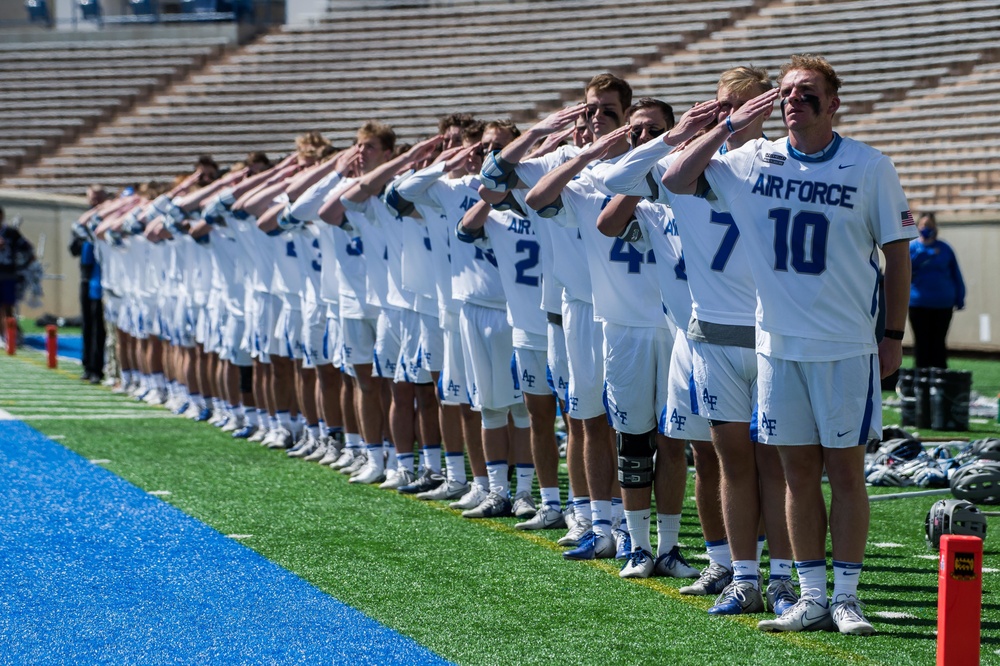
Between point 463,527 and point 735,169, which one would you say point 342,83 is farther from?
point 735,169

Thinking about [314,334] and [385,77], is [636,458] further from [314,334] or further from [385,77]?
[385,77]

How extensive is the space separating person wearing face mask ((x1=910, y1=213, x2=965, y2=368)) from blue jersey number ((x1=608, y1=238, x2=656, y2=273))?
8.32 m

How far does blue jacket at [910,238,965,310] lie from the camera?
1375cm

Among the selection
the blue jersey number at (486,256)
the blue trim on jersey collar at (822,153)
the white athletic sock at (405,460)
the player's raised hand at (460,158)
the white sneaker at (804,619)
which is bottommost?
the white sneaker at (804,619)

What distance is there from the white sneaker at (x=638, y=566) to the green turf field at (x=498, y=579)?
0.09 metres

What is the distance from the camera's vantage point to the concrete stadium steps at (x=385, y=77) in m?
25.5

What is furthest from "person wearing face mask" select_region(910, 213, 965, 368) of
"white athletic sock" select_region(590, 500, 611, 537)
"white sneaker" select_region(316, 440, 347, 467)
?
"white athletic sock" select_region(590, 500, 611, 537)

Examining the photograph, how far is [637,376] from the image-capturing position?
5.89m

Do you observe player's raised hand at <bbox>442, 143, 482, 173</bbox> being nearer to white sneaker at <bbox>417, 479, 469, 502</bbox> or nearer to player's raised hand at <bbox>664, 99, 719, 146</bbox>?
white sneaker at <bbox>417, 479, 469, 502</bbox>

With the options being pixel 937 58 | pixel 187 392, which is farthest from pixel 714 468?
pixel 937 58

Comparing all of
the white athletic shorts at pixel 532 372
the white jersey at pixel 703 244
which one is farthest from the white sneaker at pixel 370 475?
the white jersey at pixel 703 244

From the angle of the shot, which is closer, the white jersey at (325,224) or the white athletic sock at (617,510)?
the white athletic sock at (617,510)

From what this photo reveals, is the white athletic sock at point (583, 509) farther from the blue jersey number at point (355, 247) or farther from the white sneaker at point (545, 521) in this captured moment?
the blue jersey number at point (355, 247)

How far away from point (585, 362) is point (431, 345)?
1.95m
